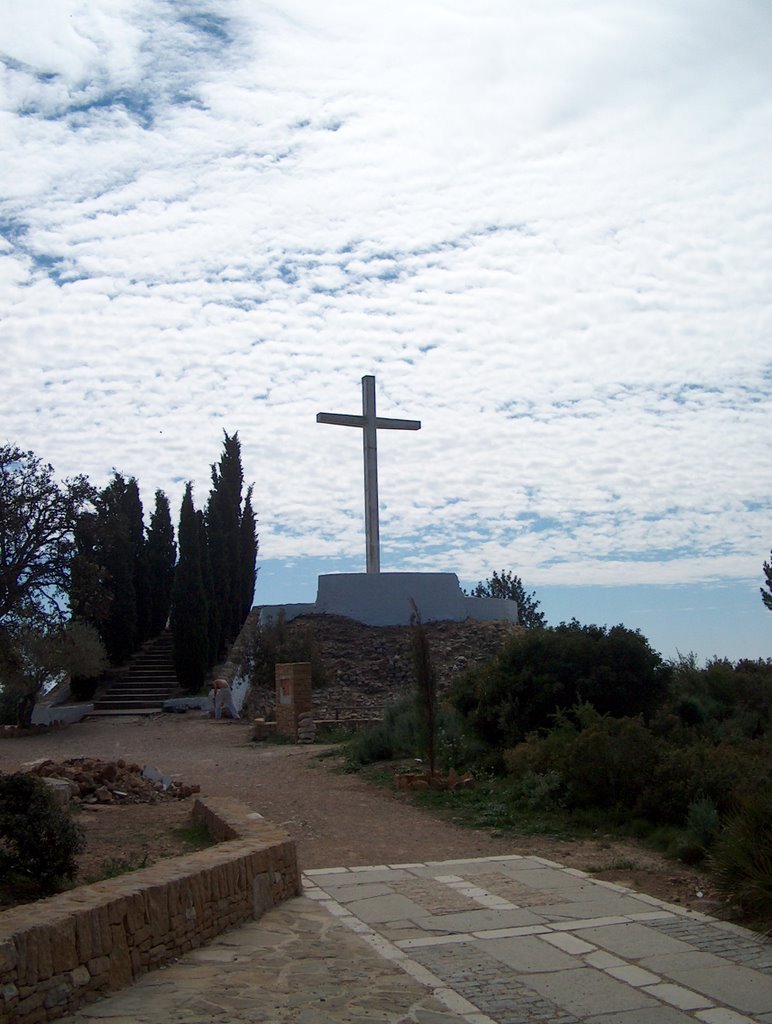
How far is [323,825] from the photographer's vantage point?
35.8 feet

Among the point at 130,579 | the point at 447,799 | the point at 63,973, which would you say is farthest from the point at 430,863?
the point at 130,579

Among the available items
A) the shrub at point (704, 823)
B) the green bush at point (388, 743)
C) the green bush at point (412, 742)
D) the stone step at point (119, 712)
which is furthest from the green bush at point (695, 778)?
the stone step at point (119, 712)

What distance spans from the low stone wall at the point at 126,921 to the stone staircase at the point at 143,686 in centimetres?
1980

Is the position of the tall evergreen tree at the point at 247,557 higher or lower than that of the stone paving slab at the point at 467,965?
higher

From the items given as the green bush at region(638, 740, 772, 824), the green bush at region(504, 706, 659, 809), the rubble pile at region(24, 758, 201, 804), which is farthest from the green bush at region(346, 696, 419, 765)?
the green bush at region(638, 740, 772, 824)

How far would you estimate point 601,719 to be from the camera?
483 inches

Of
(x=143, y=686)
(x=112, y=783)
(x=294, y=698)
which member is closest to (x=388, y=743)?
(x=294, y=698)

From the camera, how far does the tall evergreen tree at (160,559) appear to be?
34.0 m

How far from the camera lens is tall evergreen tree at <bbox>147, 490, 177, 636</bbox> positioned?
34.0m

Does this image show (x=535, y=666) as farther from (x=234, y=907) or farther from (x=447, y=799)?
(x=234, y=907)

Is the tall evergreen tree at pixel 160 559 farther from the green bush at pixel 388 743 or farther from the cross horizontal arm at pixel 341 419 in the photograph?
the green bush at pixel 388 743

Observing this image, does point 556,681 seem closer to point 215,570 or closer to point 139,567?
point 215,570

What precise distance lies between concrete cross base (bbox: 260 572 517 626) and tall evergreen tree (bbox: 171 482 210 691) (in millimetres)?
1915

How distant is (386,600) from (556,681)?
592 inches
